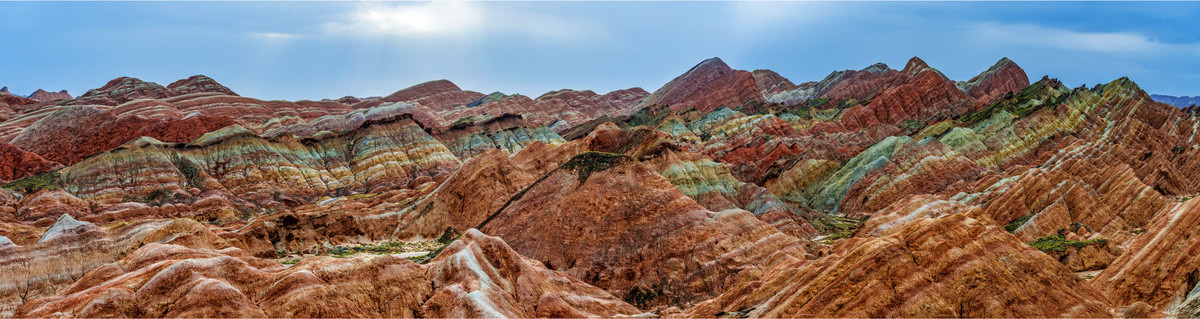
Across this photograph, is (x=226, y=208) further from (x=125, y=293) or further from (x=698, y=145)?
(x=698, y=145)

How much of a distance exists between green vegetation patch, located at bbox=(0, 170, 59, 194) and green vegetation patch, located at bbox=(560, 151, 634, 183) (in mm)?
71581

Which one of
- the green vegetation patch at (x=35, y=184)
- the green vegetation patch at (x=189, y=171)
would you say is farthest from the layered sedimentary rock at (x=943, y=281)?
the green vegetation patch at (x=189, y=171)

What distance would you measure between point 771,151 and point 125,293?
99.2 meters

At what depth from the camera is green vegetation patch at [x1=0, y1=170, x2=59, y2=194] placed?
86.2 meters

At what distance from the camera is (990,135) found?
95188 millimetres

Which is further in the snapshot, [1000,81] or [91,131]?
[1000,81]

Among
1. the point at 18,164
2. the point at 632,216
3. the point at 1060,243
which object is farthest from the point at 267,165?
the point at 1060,243

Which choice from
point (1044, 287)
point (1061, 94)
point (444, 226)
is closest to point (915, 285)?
point (1044, 287)

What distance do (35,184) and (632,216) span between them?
289 feet

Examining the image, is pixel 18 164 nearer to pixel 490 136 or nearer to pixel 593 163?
pixel 490 136

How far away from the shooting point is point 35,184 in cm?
8981

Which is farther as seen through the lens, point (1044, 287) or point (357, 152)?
point (357, 152)

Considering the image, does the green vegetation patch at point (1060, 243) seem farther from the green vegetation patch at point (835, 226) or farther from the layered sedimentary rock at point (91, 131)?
the layered sedimentary rock at point (91, 131)

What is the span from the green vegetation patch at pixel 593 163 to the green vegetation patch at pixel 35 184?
71581mm
